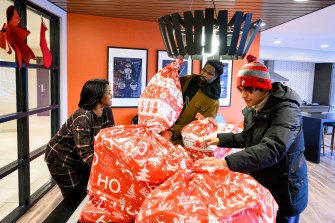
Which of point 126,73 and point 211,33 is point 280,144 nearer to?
point 211,33

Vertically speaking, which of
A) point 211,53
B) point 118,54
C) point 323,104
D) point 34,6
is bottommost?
point 323,104

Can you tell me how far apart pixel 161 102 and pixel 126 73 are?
2.85 m

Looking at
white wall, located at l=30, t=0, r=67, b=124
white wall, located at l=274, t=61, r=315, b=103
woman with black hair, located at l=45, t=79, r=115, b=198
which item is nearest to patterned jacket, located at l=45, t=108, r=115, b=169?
woman with black hair, located at l=45, t=79, r=115, b=198

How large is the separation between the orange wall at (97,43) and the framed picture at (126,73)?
0.07 metres

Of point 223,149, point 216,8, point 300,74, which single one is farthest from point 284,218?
point 300,74

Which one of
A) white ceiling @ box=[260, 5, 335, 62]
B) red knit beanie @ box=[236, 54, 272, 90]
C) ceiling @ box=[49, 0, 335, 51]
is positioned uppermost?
white ceiling @ box=[260, 5, 335, 62]

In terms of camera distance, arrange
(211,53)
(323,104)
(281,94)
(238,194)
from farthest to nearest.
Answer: (323,104) < (281,94) < (211,53) < (238,194)

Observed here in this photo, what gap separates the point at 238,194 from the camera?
24.8 inches

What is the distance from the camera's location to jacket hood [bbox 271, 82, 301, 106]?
1076mm

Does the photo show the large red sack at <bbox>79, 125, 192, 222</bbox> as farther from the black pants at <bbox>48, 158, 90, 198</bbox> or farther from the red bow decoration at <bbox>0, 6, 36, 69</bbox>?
the red bow decoration at <bbox>0, 6, 36, 69</bbox>

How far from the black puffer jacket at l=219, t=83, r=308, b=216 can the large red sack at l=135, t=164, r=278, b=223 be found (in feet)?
0.86

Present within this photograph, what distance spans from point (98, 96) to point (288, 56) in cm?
670

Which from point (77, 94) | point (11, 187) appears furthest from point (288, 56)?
point (11, 187)

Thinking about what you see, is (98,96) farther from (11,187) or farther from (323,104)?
(323,104)
